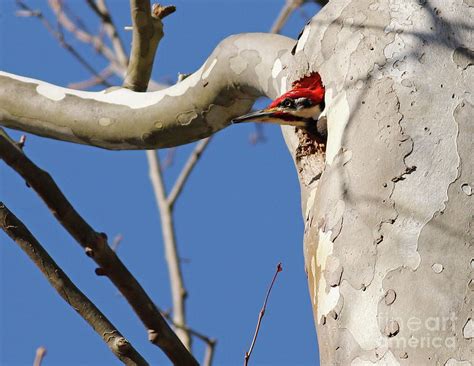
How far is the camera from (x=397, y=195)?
165 centimetres

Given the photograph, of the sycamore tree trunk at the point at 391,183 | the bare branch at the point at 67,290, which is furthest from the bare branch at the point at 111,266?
the sycamore tree trunk at the point at 391,183

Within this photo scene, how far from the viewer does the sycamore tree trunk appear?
1.53 m

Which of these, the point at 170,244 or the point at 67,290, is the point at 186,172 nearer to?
the point at 170,244

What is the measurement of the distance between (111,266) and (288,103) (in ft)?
2.15

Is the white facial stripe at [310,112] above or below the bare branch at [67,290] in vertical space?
above

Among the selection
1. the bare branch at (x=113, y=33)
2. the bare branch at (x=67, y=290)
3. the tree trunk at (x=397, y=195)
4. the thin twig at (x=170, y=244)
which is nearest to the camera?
the tree trunk at (x=397, y=195)

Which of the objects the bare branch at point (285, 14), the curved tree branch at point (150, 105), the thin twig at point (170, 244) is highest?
the bare branch at point (285, 14)

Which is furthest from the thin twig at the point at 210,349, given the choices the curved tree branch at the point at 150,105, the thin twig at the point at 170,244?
the thin twig at the point at 170,244

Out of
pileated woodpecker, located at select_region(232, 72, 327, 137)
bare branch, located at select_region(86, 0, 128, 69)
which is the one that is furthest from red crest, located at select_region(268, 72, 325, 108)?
bare branch, located at select_region(86, 0, 128, 69)

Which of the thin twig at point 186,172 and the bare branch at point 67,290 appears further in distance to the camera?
the thin twig at point 186,172

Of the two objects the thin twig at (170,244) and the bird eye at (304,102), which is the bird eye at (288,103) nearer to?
the bird eye at (304,102)

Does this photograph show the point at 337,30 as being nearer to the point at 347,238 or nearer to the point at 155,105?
the point at 347,238

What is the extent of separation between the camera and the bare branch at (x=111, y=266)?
1718 mm

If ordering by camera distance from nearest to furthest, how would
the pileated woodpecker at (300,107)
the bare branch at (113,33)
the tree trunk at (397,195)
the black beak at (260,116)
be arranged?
the tree trunk at (397,195), the pileated woodpecker at (300,107), the black beak at (260,116), the bare branch at (113,33)
